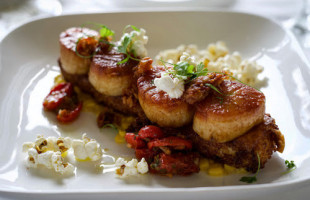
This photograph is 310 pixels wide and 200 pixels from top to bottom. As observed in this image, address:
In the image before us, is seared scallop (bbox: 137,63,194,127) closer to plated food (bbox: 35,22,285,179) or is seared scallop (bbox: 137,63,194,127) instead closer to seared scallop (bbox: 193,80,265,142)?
plated food (bbox: 35,22,285,179)

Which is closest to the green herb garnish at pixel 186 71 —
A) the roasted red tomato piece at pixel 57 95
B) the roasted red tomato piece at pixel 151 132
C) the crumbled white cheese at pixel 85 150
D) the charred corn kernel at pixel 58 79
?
the roasted red tomato piece at pixel 151 132

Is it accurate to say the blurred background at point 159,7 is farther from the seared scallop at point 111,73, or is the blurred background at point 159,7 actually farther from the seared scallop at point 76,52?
the seared scallop at point 111,73

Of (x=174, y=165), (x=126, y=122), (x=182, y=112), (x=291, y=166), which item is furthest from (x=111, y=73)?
(x=291, y=166)

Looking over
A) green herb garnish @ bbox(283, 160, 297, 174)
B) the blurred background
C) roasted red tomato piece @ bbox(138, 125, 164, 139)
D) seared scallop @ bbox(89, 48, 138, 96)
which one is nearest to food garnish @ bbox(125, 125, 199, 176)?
roasted red tomato piece @ bbox(138, 125, 164, 139)

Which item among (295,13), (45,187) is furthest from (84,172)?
(295,13)

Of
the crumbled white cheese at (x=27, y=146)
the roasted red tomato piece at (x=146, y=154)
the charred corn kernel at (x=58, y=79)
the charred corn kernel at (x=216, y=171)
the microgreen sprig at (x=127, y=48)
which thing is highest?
the microgreen sprig at (x=127, y=48)

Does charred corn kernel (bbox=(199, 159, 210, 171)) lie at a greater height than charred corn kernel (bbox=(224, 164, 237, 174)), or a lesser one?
greater

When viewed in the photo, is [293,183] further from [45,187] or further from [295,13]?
[295,13]
